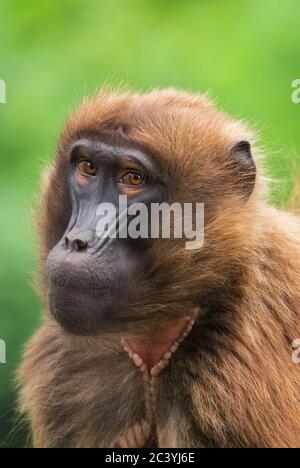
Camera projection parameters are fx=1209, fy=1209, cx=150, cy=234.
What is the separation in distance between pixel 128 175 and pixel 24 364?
110cm

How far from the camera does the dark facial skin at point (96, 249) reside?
13.5ft

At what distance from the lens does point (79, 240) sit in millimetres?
4129

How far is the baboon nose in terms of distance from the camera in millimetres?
4129

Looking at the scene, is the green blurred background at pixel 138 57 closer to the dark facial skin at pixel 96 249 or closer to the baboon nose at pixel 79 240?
the dark facial skin at pixel 96 249

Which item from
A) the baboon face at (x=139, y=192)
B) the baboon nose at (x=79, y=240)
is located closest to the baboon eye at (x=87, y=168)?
the baboon face at (x=139, y=192)

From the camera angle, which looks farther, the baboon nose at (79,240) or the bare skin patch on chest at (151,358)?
the bare skin patch on chest at (151,358)

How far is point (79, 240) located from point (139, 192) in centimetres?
29

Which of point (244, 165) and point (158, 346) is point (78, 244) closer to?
point (158, 346)

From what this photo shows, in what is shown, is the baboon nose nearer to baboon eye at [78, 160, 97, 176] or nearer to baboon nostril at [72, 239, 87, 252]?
baboon nostril at [72, 239, 87, 252]

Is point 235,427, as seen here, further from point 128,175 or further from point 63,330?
point 128,175

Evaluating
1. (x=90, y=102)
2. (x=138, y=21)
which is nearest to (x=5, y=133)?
(x=138, y=21)

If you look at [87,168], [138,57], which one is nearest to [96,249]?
[87,168]

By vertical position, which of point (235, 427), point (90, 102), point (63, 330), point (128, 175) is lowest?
point (235, 427)

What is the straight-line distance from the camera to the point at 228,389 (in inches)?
168
